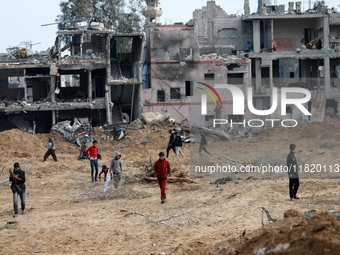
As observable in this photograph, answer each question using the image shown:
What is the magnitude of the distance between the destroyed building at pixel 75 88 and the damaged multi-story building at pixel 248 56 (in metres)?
2.24

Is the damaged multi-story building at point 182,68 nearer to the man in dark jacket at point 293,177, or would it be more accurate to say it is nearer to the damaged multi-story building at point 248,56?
the damaged multi-story building at point 248,56

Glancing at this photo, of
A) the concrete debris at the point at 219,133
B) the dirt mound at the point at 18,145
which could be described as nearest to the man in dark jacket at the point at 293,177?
the dirt mound at the point at 18,145

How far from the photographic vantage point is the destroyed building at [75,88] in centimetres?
3844

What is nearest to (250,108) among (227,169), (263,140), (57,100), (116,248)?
(263,140)

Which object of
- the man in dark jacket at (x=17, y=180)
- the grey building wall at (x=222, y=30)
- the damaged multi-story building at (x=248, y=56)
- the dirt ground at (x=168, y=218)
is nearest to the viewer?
the dirt ground at (x=168, y=218)

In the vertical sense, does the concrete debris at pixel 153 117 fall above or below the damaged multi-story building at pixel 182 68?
below

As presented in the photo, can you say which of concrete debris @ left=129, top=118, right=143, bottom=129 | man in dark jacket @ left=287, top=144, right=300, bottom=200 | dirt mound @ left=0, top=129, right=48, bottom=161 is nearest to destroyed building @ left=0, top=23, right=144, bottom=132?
concrete debris @ left=129, top=118, right=143, bottom=129

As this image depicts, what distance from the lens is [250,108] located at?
139 feet

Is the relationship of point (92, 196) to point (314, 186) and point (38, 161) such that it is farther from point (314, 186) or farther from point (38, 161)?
point (38, 161)

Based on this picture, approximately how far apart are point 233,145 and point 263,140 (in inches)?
107

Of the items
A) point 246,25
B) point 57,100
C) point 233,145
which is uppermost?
point 246,25

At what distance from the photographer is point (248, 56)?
43938 mm

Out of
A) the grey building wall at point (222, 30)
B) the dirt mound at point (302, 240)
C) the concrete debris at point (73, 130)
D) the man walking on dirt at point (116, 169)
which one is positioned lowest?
the concrete debris at point (73, 130)

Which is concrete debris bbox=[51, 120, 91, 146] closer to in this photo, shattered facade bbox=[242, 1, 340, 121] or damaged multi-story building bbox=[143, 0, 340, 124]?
damaged multi-story building bbox=[143, 0, 340, 124]
